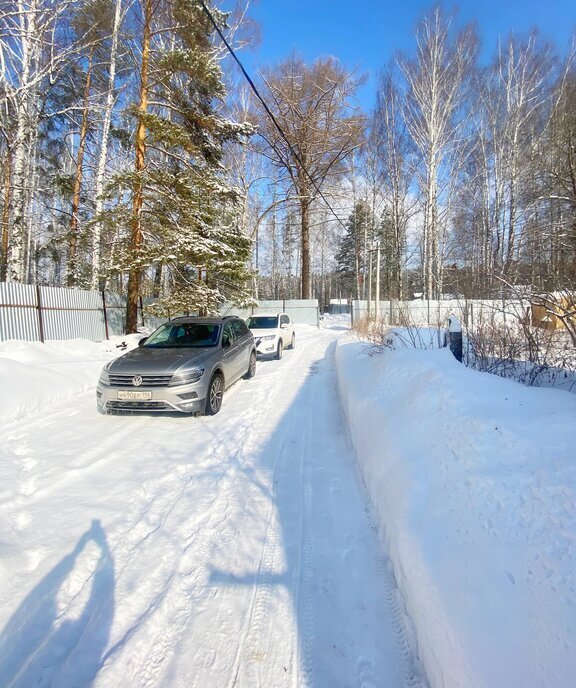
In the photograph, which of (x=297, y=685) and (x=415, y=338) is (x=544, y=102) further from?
(x=297, y=685)

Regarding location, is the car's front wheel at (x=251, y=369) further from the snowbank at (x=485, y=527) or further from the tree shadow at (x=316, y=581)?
the snowbank at (x=485, y=527)

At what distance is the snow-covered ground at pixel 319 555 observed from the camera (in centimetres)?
149

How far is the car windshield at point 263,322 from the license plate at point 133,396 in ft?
22.8

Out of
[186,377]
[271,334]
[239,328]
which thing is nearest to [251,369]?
[239,328]

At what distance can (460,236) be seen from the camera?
84.8ft

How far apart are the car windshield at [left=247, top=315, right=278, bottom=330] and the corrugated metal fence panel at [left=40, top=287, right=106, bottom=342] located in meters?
5.70

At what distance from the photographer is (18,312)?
365 inches

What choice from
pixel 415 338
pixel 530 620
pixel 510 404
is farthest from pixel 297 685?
pixel 415 338

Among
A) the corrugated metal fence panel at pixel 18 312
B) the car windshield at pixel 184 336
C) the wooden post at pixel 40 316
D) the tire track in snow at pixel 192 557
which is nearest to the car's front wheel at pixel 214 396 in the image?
the car windshield at pixel 184 336

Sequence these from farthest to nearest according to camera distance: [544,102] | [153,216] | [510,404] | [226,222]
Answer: [544,102]
[226,222]
[153,216]
[510,404]

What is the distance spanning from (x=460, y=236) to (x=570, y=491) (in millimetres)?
28113

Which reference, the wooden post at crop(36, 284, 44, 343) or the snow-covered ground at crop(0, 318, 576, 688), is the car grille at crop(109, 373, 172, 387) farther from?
the wooden post at crop(36, 284, 44, 343)

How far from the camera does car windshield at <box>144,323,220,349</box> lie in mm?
6383

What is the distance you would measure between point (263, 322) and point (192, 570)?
10.2 meters
